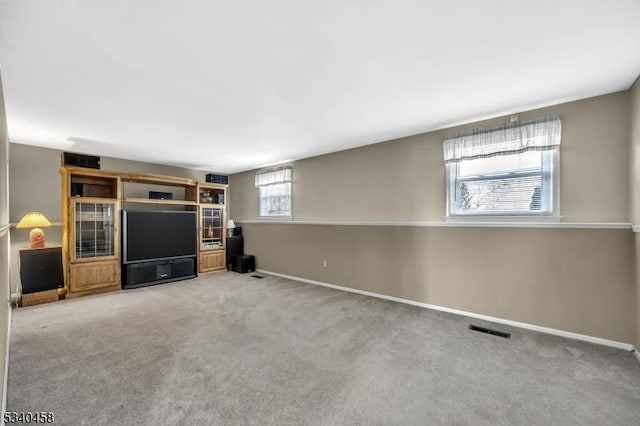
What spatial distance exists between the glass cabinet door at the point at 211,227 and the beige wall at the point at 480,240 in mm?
1941

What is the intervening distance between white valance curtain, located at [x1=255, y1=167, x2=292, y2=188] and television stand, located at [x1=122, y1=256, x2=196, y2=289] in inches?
86.0

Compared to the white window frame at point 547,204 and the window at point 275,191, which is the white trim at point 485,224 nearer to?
the white window frame at point 547,204

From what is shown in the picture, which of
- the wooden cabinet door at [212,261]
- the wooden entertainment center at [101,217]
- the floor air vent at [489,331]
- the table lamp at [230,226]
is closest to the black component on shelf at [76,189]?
the wooden entertainment center at [101,217]

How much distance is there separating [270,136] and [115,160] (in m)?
3.48

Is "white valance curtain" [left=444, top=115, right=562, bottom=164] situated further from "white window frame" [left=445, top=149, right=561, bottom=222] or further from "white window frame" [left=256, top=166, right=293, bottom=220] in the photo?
"white window frame" [left=256, top=166, right=293, bottom=220]

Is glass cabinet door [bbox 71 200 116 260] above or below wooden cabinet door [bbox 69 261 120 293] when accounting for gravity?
above

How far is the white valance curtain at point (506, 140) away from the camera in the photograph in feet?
9.49

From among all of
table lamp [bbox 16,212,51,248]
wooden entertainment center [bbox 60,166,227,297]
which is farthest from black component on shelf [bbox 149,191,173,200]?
table lamp [bbox 16,212,51,248]

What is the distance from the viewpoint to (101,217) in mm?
4785

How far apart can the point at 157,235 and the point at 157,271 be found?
684 mm

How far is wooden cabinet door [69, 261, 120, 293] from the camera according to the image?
434cm

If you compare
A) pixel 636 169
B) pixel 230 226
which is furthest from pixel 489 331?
pixel 230 226

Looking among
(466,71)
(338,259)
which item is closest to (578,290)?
(466,71)

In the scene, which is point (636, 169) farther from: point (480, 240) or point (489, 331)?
Answer: point (489, 331)
